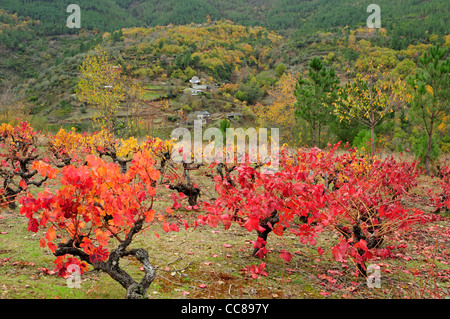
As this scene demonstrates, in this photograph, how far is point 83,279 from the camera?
2.87m

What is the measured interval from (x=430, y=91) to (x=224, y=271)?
11.9m

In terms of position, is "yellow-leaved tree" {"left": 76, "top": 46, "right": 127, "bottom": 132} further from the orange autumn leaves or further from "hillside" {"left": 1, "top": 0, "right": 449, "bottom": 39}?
"hillside" {"left": 1, "top": 0, "right": 449, "bottom": 39}

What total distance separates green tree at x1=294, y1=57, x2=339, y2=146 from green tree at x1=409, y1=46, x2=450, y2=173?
15.6 feet

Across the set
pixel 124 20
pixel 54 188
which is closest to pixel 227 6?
pixel 124 20

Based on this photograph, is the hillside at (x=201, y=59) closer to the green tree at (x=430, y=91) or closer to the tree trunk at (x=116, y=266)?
the green tree at (x=430, y=91)

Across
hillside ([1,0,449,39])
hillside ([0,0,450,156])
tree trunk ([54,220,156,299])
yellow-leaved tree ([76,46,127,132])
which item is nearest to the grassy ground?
tree trunk ([54,220,156,299])

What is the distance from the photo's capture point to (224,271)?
322 centimetres

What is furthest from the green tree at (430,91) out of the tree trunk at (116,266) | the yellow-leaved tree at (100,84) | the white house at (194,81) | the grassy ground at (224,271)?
the white house at (194,81)

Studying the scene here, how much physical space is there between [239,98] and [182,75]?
414 inches

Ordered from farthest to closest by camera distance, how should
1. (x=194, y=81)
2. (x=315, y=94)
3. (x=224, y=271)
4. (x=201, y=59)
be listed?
(x=201, y=59) < (x=194, y=81) < (x=315, y=94) < (x=224, y=271)

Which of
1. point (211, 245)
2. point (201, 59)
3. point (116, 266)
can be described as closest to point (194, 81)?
point (201, 59)

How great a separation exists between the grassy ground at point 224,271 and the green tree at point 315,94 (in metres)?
12.0

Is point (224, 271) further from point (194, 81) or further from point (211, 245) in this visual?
point (194, 81)

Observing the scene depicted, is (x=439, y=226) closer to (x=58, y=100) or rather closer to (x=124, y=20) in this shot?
(x=58, y=100)
